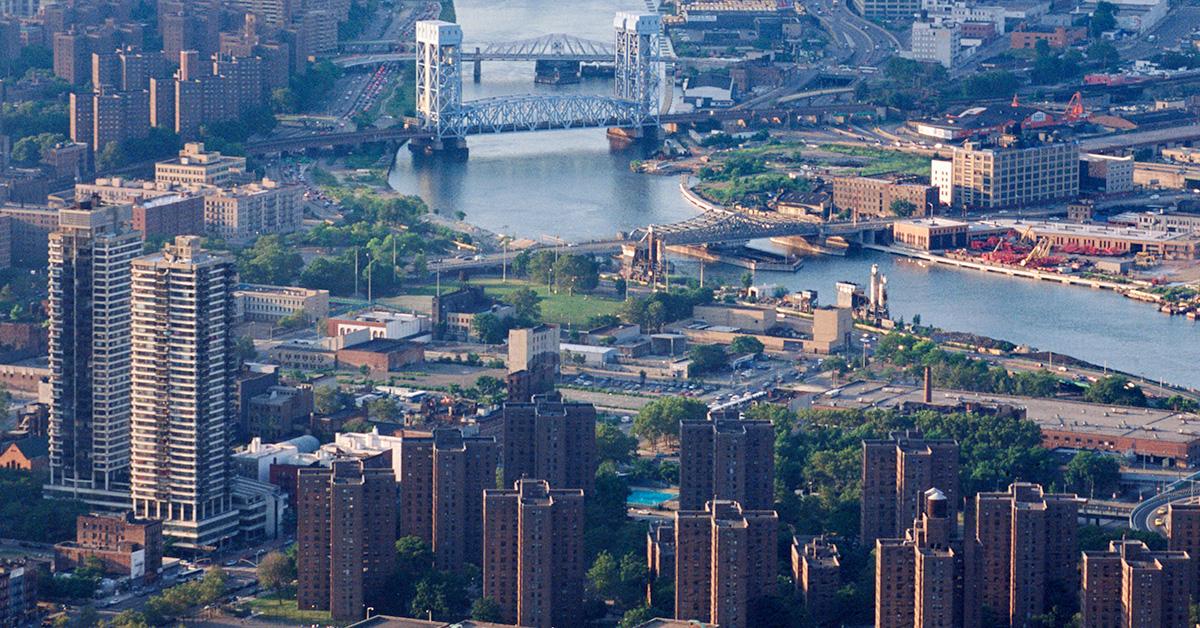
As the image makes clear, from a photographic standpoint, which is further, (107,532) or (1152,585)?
(107,532)

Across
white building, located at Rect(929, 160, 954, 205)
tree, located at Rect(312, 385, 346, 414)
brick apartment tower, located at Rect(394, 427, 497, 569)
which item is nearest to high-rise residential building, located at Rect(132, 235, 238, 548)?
brick apartment tower, located at Rect(394, 427, 497, 569)

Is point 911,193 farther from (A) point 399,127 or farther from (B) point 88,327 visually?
(B) point 88,327

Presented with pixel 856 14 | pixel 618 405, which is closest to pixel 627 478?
pixel 618 405

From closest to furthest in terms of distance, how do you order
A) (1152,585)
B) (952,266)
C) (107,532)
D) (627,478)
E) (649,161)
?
(1152,585) < (107,532) < (627,478) < (952,266) < (649,161)

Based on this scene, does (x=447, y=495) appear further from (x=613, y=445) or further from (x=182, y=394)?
(x=613, y=445)

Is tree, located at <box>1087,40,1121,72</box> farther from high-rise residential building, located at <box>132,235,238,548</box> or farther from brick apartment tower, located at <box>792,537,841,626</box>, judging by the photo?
brick apartment tower, located at <box>792,537,841,626</box>

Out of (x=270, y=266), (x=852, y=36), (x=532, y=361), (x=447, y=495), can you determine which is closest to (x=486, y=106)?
(x=852, y=36)
